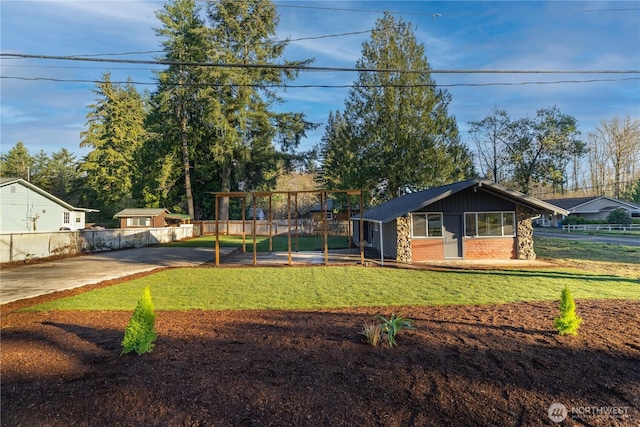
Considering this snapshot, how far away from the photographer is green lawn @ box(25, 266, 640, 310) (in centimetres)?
786

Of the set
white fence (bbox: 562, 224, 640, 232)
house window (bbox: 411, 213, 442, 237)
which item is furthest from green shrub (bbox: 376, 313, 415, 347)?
white fence (bbox: 562, 224, 640, 232)

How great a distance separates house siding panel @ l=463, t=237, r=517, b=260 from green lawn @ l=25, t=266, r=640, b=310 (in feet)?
10.3

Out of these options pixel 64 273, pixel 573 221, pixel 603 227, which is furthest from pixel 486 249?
pixel 573 221

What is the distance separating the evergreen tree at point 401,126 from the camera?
82.7ft

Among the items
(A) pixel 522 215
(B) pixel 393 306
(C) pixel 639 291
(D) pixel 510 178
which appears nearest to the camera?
(B) pixel 393 306

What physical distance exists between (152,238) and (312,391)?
86.9ft

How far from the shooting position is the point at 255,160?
112ft

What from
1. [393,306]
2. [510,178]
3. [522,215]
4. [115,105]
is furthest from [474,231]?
[115,105]

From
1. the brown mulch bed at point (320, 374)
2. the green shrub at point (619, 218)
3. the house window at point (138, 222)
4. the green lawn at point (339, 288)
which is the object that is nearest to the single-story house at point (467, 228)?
the green lawn at point (339, 288)

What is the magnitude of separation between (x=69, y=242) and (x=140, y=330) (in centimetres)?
1813

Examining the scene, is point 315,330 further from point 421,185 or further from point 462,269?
point 421,185

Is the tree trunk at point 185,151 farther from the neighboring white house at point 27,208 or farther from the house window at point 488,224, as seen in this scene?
the house window at point 488,224

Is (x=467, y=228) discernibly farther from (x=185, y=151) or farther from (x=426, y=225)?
(x=185, y=151)

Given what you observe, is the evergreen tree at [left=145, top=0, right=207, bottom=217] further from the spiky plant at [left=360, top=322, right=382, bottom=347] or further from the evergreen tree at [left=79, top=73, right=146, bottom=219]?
the spiky plant at [left=360, top=322, right=382, bottom=347]
